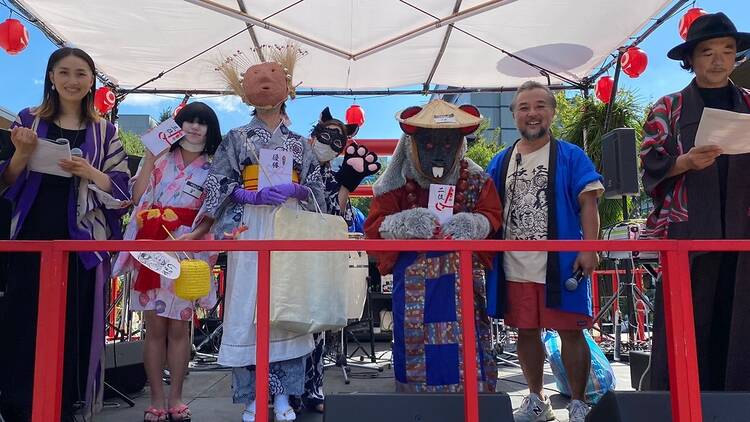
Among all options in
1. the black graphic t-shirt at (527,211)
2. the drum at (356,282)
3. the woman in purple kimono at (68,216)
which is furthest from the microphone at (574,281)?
the woman in purple kimono at (68,216)

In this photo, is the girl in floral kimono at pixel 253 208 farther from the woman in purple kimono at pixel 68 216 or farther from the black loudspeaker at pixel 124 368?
the black loudspeaker at pixel 124 368

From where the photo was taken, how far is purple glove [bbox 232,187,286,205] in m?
2.45

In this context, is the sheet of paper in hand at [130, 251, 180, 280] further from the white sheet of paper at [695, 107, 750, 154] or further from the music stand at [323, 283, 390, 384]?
the music stand at [323, 283, 390, 384]

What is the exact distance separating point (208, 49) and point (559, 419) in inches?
200

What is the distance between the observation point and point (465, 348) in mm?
1635

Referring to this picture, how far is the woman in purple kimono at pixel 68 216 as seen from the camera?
2.24m

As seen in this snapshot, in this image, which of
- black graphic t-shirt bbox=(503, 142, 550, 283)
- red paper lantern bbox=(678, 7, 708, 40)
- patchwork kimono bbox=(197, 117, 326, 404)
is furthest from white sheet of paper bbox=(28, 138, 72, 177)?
red paper lantern bbox=(678, 7, 708, 40)

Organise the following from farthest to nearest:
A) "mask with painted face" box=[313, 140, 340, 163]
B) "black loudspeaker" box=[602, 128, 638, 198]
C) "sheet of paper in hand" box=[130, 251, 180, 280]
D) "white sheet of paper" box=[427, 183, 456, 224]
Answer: "black loudspeaker" box=[602, 128, 638, 198] < "mask with painted face" box=[313, 140, 340, 163] < "white sheet of paper" box=[427, 183, 456, 224] < "sheet of paper in hand" box=[130, 251, 180, 280]

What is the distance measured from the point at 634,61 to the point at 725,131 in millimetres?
4101

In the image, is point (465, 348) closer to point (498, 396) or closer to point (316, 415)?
point (498, 396)

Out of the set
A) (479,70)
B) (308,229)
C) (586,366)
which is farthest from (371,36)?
(586,366)

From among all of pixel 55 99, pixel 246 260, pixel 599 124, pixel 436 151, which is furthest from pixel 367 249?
pixel 599 124

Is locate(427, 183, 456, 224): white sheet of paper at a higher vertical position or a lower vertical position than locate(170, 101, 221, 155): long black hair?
lower

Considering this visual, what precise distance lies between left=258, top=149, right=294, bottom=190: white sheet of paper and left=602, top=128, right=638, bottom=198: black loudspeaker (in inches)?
116
